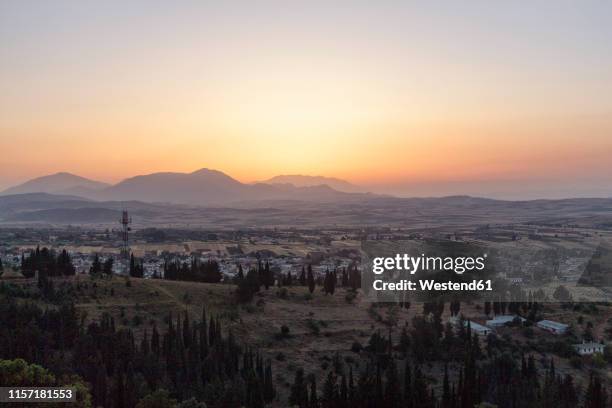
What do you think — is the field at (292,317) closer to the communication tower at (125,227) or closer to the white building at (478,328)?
the white building at (478,328)

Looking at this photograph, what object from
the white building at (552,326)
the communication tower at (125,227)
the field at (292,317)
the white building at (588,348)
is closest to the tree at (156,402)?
the field at (292,317)

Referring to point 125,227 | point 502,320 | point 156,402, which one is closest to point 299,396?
point 156,402

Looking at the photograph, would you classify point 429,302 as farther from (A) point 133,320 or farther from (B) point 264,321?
(A) point 133,320

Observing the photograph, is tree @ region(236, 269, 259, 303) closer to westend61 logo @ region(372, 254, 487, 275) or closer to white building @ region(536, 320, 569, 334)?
westend61 logo @ region(372, 254, 487, 275)

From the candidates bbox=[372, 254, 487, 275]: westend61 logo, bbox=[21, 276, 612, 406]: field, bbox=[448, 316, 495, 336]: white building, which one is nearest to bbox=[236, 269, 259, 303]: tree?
bbox=[21, 276, 612, 406]: field

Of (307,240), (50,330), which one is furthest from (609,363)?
(307,240)

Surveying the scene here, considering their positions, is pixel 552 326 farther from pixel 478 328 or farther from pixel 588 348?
pixel 478 328
